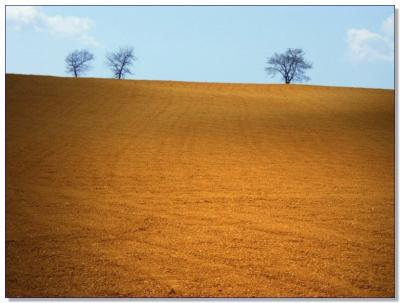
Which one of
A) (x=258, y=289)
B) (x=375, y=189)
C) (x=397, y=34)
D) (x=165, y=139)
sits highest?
(x=397, y=34)

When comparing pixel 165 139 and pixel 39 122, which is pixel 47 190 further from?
pixel 39 122

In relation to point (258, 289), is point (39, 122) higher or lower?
higher

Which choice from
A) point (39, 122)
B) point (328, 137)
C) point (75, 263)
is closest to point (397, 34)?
point (75, 263)

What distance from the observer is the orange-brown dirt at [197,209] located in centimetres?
489

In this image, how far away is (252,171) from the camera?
10.6 meters

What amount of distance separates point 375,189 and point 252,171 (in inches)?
110

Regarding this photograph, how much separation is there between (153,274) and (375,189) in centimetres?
578

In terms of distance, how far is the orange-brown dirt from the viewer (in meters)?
4.89

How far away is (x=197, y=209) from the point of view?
7398 mm

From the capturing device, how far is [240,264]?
5230 mm

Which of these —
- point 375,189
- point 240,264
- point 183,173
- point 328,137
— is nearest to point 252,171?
point 183,173

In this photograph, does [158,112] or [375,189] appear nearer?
[375,189]

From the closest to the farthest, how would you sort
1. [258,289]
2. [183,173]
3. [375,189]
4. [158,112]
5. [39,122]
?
[258,289] < [375,189] < [183,173] < [39,122] < [158,112]

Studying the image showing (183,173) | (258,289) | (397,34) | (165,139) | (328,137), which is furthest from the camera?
(328,137)
